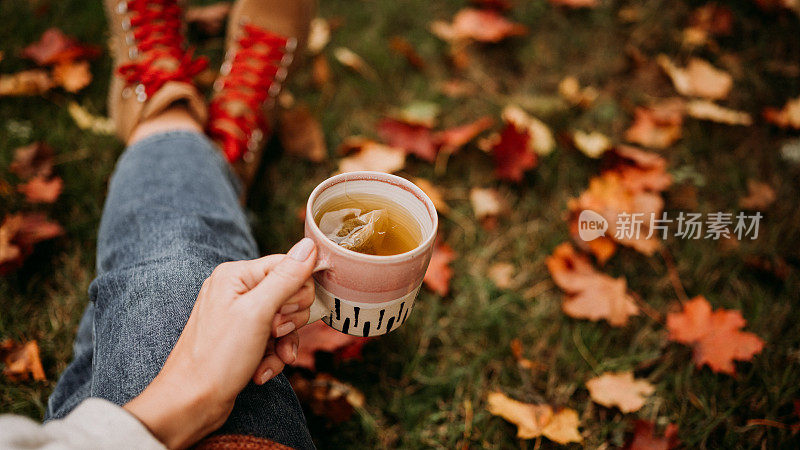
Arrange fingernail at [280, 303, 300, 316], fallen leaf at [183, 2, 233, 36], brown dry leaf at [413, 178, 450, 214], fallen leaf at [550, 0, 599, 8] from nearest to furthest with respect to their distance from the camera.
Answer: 1. fingernail at [280, 303, 300, 316]
2. brown dry leaf at [413, 178, 450, 214]
3. fallen leaf at [183, 2, 233, 36]
4. fallen leaf at [550, 0, 599, 8]

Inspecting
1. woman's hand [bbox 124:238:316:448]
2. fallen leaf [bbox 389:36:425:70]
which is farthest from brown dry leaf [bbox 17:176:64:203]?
fallen leaf [bbox 389:36:425:70]

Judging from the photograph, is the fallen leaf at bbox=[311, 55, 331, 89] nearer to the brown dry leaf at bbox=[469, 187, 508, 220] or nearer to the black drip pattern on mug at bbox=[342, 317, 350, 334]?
the brown dry leaf at bbox=[469, 187, 508, 220]

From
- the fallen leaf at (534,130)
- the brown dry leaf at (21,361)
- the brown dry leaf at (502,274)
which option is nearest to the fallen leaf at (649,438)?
the brown dry leaf at (502,274)

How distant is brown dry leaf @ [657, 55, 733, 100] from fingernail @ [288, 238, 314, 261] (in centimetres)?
141

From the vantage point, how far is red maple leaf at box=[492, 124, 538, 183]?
52.9 inches

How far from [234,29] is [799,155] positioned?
1.57 m

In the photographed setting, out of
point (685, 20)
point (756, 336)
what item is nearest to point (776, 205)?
point (756, 336)

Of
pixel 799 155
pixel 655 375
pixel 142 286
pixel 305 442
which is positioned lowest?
pixel 655 375

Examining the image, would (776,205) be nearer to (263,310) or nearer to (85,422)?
(263,310)

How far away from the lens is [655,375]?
1066mm

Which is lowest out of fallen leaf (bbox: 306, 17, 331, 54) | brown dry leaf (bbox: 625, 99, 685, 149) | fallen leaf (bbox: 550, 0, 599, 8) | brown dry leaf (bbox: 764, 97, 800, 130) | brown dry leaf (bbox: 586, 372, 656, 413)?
brown dry leaf (bbox: 586, 372, 656, 413)

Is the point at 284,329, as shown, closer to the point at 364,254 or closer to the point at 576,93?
the point at 364,254

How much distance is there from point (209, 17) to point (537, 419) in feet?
4.71

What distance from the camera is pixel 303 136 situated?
4.61ft
